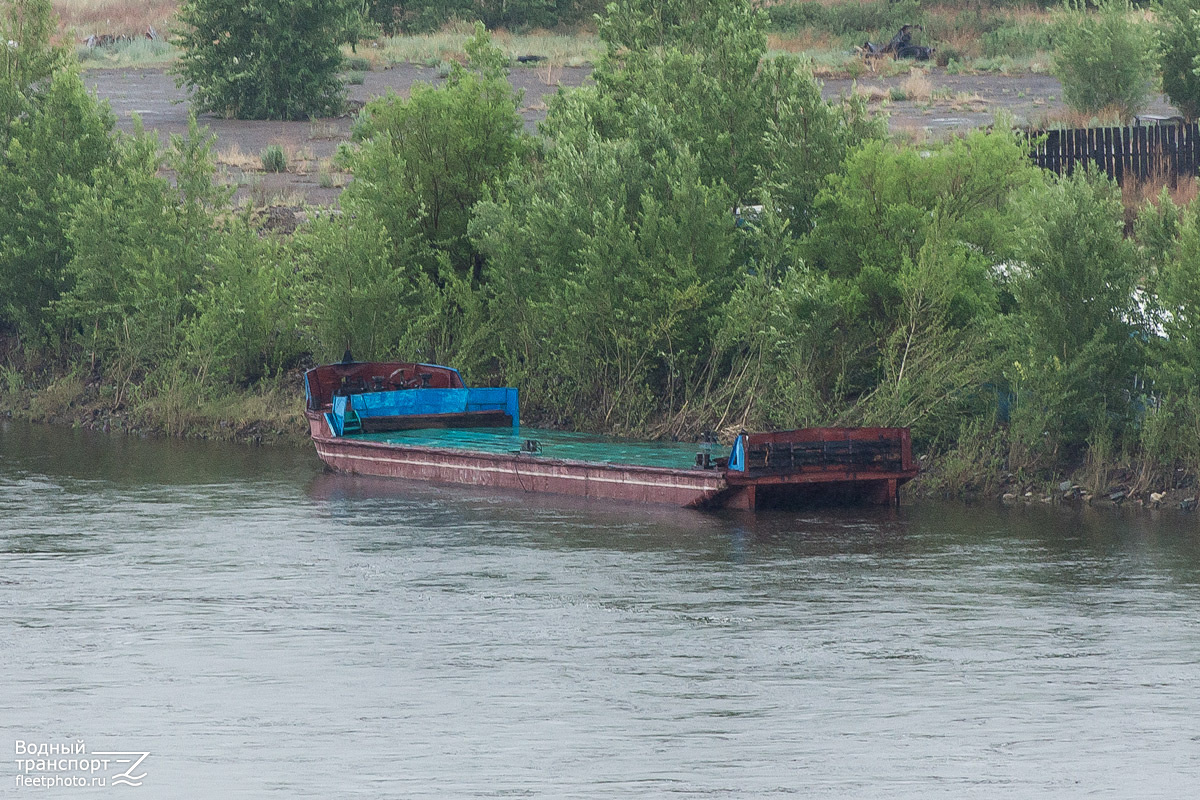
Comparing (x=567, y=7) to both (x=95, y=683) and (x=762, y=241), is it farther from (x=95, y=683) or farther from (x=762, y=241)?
(x=95, y=683)

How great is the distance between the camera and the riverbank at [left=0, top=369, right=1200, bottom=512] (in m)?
29.1

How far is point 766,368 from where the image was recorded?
109 feet

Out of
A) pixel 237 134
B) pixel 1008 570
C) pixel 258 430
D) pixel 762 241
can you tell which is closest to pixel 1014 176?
pixel 762 241

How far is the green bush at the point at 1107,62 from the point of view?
52469 millimetres

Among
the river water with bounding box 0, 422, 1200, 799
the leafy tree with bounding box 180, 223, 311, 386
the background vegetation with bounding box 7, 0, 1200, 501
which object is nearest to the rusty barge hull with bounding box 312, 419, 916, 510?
the river water with bounding box 0, 422, 1200, 799

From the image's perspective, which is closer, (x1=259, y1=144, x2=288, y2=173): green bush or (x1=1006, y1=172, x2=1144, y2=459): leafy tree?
(x1=1006, y1=172, x2=1144, y2=459): leafy tree

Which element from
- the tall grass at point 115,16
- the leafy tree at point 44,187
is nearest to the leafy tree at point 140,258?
the leafy tree at point 44,187

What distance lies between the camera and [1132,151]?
44156 mm

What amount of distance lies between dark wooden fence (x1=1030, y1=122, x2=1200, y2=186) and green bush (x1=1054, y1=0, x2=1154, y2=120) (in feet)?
27.0

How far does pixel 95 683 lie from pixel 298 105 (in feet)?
168

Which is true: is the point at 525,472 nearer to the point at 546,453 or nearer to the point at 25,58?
the point at 546,453

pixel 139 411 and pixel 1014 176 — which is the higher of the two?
pixel 1014 176

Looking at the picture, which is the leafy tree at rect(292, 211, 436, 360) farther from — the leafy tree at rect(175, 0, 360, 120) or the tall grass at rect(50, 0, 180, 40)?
the tall grass at rect(50, 0, 180, 40)

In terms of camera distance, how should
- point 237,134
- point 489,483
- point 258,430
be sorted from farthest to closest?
point 237,134 → point 258,430 → point 489,483
